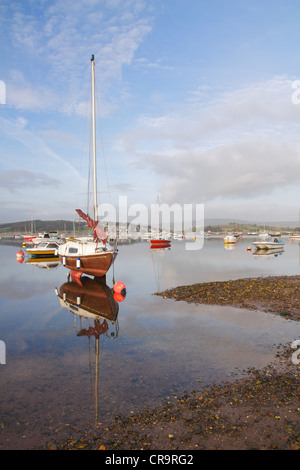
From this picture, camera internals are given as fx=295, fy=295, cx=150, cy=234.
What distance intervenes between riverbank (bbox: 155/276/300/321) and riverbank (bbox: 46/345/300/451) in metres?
9.86

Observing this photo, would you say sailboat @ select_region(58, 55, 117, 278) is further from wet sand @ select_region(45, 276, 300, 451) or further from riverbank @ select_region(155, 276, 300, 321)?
wet sand @ select_region(45, 276, 300, 451)

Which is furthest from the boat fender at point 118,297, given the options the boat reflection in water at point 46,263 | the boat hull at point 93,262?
the boat reflection in water at point 46,263

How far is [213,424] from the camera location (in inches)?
311

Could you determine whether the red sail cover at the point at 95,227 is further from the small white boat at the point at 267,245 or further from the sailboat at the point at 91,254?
the small white boat at the point at 267,245

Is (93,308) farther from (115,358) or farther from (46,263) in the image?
(46,263)

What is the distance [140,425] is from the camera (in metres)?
8.02

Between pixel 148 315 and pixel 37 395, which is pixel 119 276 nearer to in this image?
pixel 148 315

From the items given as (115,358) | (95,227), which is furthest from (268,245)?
(115,358)

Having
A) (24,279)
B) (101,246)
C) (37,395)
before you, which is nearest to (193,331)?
(37,395)

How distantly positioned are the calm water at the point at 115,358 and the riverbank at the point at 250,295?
1.53 metres

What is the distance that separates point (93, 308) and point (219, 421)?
564 inches

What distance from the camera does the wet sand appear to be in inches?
283

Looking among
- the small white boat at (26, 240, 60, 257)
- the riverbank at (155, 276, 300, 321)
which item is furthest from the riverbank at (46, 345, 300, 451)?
the small white boat at (26, 240, 60, 257)

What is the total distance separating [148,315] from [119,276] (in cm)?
1928
